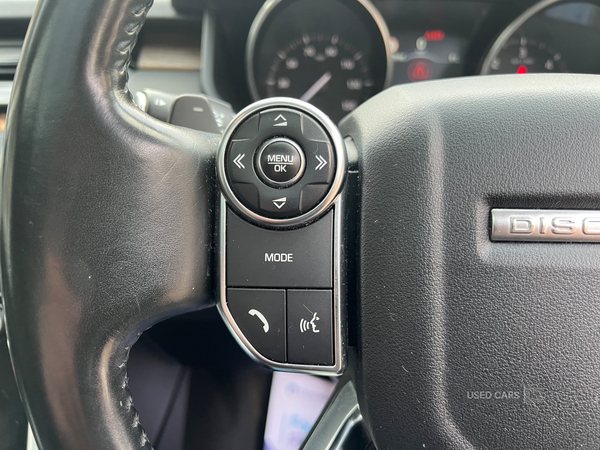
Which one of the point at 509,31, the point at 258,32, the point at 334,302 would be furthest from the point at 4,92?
the point at 509,31

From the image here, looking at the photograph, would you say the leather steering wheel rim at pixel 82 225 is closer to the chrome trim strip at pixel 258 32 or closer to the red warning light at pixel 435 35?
the chrome trim strip at pixel 258 32

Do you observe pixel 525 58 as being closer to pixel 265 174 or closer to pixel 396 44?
pixel 396 44

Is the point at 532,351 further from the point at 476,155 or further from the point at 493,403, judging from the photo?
the point at 476,155

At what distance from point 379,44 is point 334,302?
1145mm

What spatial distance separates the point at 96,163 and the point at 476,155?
0.38m

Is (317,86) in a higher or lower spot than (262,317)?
higher

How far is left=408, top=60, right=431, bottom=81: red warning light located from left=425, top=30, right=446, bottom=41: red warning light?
73 mm

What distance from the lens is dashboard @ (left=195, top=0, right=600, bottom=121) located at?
4.58 ft

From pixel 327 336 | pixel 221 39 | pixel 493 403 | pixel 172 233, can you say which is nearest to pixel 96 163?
pixel 172 233

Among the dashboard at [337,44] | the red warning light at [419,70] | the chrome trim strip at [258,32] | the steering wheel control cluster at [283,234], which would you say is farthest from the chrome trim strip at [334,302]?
the red warning light at [419,70]

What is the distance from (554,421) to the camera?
487mm

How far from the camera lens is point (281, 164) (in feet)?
1.64

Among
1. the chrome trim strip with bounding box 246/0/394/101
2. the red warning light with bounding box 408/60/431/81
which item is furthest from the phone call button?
the red warning light with bounding box 408/60/431/81

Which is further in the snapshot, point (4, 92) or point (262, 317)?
point (4, 92)
